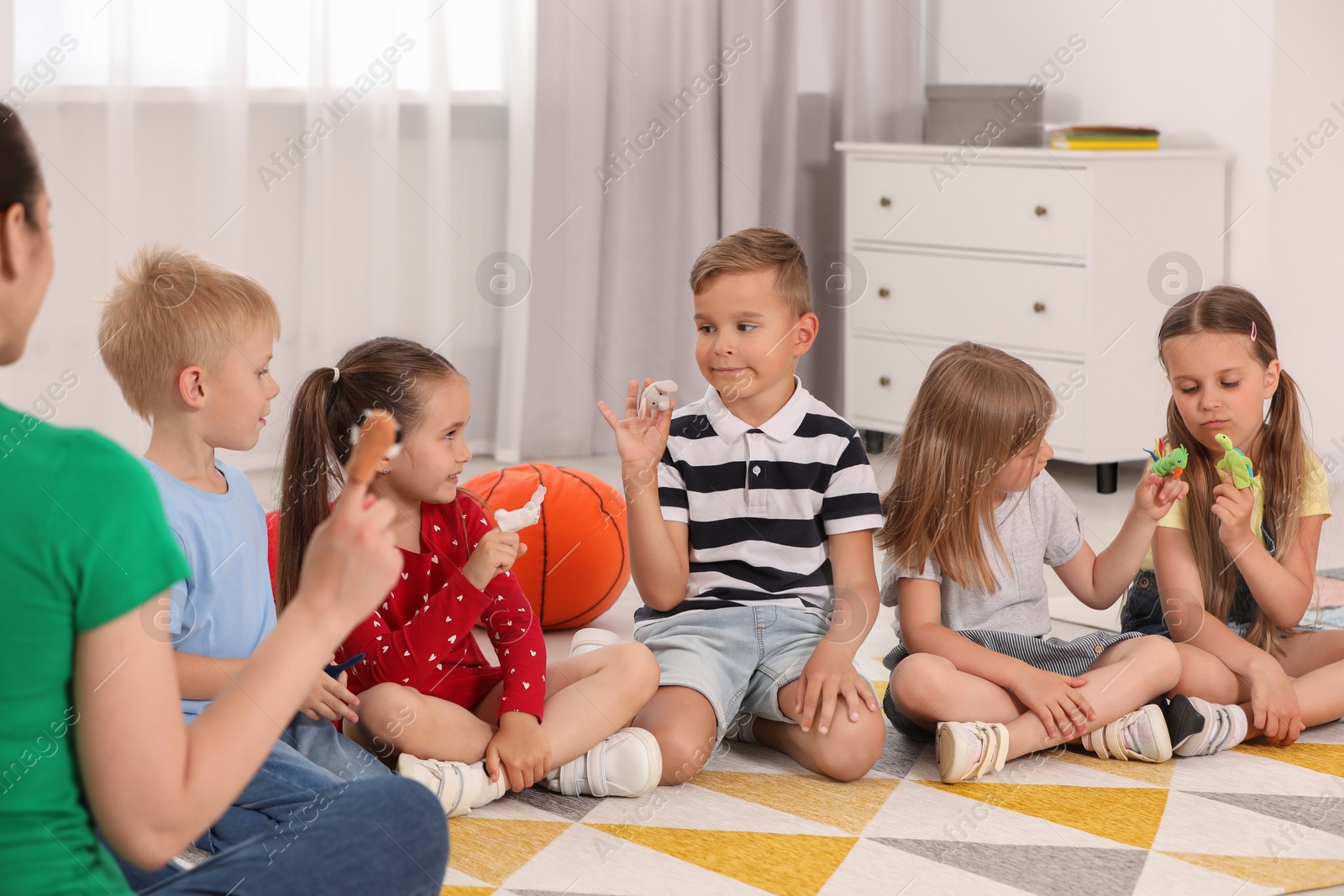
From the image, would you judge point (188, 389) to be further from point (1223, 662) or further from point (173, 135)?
point (173, 135)

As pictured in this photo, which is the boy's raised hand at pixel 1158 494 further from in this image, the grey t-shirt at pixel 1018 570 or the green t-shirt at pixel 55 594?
the green t-shirt at pixel 55 594

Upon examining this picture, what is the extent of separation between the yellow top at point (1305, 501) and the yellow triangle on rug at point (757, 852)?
0.67m

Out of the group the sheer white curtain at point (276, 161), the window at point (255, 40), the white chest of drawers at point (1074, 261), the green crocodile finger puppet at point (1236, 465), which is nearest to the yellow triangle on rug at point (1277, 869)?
the green crocodile finger puppet at point (1236, 465)

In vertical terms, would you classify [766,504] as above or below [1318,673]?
above

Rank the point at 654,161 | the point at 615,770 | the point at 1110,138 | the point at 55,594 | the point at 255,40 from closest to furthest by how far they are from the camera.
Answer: the point at 55,594, the point at 615,770, the point at 255,40, the point at 1110,138, the point at 654,161

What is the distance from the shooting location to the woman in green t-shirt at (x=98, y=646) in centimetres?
66

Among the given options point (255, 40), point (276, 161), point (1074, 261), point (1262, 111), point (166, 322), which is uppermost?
point (255, 40)

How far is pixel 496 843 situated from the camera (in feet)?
4.31

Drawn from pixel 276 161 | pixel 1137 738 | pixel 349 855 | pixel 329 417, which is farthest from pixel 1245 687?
pixel 276 161

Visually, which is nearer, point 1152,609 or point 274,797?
point 274,797

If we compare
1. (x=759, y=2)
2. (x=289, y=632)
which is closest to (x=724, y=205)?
(x=759, y=2)

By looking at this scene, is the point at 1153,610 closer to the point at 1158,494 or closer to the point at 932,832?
the point at 1158,494

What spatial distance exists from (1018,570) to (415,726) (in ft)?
2.47

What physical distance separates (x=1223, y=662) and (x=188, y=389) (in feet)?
4.02
